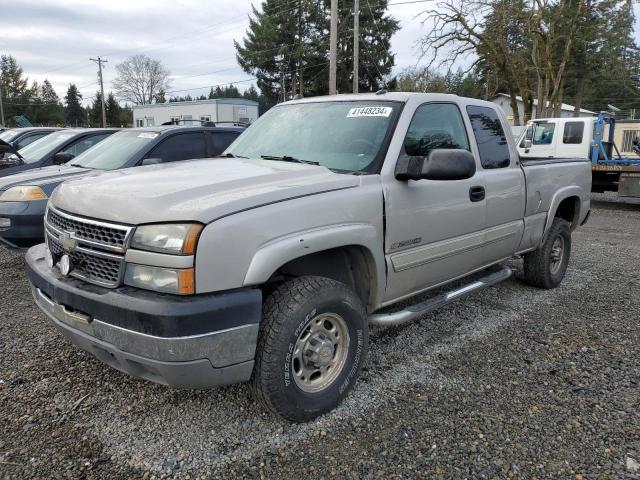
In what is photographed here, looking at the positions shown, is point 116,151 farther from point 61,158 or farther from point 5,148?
point 5,148

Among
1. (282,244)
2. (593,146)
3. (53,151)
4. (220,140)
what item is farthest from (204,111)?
(282,244)

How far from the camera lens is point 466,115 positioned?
4.10 meters

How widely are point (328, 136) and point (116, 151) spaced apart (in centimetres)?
402

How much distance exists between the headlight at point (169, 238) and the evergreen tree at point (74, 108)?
A: 93539mm

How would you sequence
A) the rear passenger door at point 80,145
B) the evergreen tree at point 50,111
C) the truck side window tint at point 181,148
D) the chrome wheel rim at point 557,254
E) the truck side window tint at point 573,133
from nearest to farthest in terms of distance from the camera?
1. the chrome wheel rim at point 557,254
2. the truck side window tint at point 181,148
3. the rear passenger door at point 80,145
4. the truck side window tint at point 573,133
5. the evergreen tree at point 50,111

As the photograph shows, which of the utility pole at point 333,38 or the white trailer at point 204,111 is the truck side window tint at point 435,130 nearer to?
the utility pole at point 333,38

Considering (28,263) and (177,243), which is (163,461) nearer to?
(177,243)

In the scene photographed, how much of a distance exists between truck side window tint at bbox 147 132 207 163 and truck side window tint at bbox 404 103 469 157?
3937mm

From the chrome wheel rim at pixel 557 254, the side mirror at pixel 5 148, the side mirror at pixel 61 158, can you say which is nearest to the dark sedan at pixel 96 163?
the side mirror at pixel 61 158

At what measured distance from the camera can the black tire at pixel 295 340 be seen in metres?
2.55

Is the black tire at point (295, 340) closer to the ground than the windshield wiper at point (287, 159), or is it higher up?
closer to the ground

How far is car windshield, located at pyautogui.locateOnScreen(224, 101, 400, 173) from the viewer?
11.0 feet

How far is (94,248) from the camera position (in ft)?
8.32

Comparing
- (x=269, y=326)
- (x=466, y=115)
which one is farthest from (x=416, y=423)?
(x=466, y=115)
